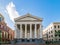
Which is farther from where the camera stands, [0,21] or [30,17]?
[0,21]

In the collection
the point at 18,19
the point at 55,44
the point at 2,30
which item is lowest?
the point at 55,44

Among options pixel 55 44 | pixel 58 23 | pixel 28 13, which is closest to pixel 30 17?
pixel 28 13

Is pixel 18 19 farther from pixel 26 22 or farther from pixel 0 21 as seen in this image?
pixel 0 21

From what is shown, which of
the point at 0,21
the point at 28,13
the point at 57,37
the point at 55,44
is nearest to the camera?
the point at 55,44

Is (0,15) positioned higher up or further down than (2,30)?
higher up

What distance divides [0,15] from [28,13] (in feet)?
44.2

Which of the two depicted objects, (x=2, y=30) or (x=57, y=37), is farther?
(x=57, y=37)

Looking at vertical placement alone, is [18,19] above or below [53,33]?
above

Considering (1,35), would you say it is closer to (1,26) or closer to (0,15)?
(1,26)

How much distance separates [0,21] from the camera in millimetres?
65812

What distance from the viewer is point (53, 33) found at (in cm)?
8162

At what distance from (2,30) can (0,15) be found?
6.78 meters

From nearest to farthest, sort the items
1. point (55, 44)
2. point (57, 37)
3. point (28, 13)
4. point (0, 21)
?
point (55, 44), point (28, 13), point (0, 21), point (57, 37)

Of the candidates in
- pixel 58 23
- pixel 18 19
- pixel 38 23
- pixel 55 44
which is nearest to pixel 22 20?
pixel 18 19
